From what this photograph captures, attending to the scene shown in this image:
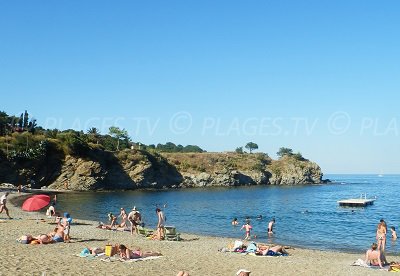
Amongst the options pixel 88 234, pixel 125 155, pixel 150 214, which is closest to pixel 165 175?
pixel 125 155

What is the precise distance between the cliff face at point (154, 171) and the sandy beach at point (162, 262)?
63.6 metres

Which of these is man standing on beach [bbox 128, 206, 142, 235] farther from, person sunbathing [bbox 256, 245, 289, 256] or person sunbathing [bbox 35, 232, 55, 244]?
person sunbathing [bbox 256, 245, 289, 256]

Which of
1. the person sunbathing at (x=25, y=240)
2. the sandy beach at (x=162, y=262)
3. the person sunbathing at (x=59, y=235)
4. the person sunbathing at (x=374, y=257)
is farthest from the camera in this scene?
the person sunbathing at (x=59, y=235)

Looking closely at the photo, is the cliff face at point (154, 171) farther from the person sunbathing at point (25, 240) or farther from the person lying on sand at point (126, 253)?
the person lying on sand at point (126, 253)

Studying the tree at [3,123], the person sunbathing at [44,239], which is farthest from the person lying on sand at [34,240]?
the tree at [3,123]

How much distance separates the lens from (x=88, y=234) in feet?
86.3

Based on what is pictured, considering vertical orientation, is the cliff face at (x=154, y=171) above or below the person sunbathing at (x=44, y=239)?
above

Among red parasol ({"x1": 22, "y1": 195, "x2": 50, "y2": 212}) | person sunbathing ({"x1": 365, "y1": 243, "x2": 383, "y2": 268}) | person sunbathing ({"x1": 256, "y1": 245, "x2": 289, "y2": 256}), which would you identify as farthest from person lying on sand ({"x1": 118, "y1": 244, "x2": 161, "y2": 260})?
person sunbathing ({"x1": 365, "y1": 243, "x2": 383, "y2": 268})

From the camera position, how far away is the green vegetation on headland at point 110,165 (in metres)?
82.3

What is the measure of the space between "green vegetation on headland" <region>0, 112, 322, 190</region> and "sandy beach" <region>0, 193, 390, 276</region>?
61.8 m

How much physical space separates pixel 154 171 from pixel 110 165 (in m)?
16.1

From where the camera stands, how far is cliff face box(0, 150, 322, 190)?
87062mm

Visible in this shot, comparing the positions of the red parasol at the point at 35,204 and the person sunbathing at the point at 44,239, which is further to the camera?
the red parasol at the point at 35,204

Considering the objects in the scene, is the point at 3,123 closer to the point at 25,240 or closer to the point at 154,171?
the point at 154,171
